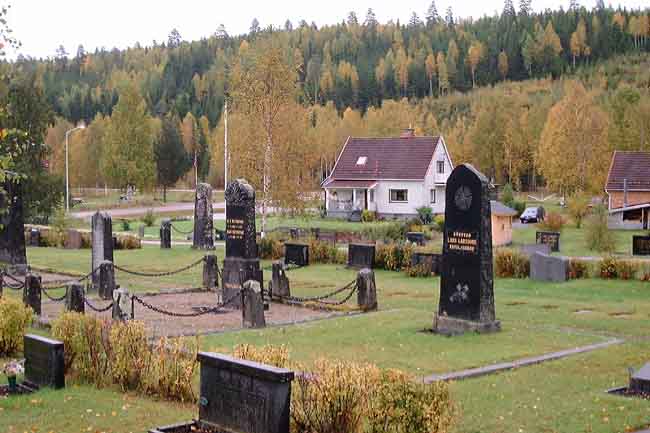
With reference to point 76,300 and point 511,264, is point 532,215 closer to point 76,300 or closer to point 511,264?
point 511,264

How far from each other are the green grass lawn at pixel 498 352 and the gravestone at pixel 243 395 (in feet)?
4.54

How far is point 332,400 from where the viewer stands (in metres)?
8.12

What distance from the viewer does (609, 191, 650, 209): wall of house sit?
5403cm

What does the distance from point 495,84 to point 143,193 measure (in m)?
96.8

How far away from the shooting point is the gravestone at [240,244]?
21750 mm

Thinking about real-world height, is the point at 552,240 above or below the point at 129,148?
below

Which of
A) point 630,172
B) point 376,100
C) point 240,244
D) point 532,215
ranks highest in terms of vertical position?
point 376,100

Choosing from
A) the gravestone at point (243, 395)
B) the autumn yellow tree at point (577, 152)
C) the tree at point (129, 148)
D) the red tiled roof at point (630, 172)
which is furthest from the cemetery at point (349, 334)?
the tree at point (129, 148)

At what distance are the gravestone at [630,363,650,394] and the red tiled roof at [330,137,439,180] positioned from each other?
50.1 metres

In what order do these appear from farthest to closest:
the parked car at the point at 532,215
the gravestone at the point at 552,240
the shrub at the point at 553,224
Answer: the parked car at the point at 532,215 → the shrub at the point at 553,224 → the gravestone at the point at 552,240

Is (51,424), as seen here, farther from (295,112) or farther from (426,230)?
(426,230)

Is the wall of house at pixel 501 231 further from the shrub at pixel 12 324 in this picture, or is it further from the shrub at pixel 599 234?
the shrub at pixel 12 324

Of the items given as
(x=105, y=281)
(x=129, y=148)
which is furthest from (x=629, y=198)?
(x=129, y=148)

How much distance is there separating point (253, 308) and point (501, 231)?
2362 centimetres
